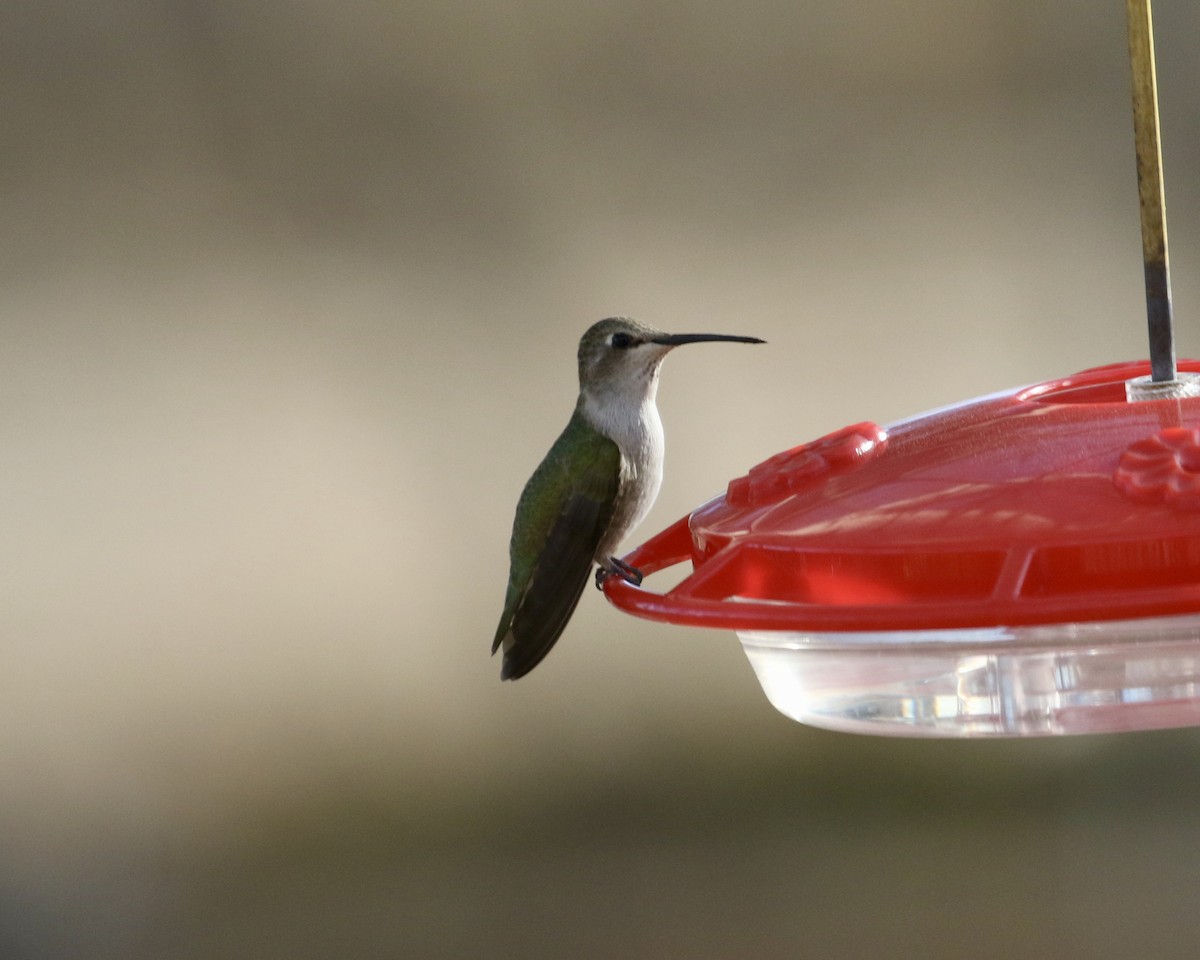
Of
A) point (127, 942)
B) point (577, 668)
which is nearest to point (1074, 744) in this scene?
point (577, 668)

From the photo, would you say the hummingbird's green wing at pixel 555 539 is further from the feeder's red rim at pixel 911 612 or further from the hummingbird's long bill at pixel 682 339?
the feeder's red rim at pixel 911 612

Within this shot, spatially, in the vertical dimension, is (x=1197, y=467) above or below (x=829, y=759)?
above

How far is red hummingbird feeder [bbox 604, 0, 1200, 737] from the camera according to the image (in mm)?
1260

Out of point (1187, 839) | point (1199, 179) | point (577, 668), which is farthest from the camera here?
point (1187, 839)

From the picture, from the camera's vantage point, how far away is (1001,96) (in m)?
5.84

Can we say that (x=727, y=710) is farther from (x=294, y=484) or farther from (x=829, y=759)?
(x=294, y=484)

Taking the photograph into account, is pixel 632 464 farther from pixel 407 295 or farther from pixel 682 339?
pixel 407 295

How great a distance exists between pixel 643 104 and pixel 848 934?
404 centimetres

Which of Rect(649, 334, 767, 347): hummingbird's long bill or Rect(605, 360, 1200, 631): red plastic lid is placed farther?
Rect(649, 334, 767, 347): hummingbird's long bill

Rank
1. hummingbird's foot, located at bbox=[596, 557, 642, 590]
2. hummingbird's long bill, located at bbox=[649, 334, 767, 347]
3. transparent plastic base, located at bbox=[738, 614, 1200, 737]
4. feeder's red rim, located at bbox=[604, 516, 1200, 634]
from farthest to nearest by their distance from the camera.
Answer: hummingbird's long bill, located at bbox=[649, 334, 767, 347], hummingbird's foot, located at bbox=[596, 557, 642, 590], transparent plastic base, located at bbox=[738, 614, 1200, 737], feeder's red rim, located at bbox=[604, 516, 1200, 634]

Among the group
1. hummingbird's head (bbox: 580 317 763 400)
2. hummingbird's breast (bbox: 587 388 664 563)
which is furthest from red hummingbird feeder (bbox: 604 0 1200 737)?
hummingbird's head (bbox: 580 317 763 400)

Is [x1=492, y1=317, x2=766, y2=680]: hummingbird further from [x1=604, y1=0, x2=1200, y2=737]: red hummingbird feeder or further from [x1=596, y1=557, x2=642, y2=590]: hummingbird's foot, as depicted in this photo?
[x1=604, y1=0, x2=1200, y2=737]: red hummingbird feeder

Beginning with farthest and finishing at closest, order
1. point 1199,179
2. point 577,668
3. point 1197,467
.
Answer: point 577,668
point 1199,179
point 1197,467

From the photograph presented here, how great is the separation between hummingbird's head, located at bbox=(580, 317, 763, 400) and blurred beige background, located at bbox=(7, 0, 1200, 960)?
2571mm
